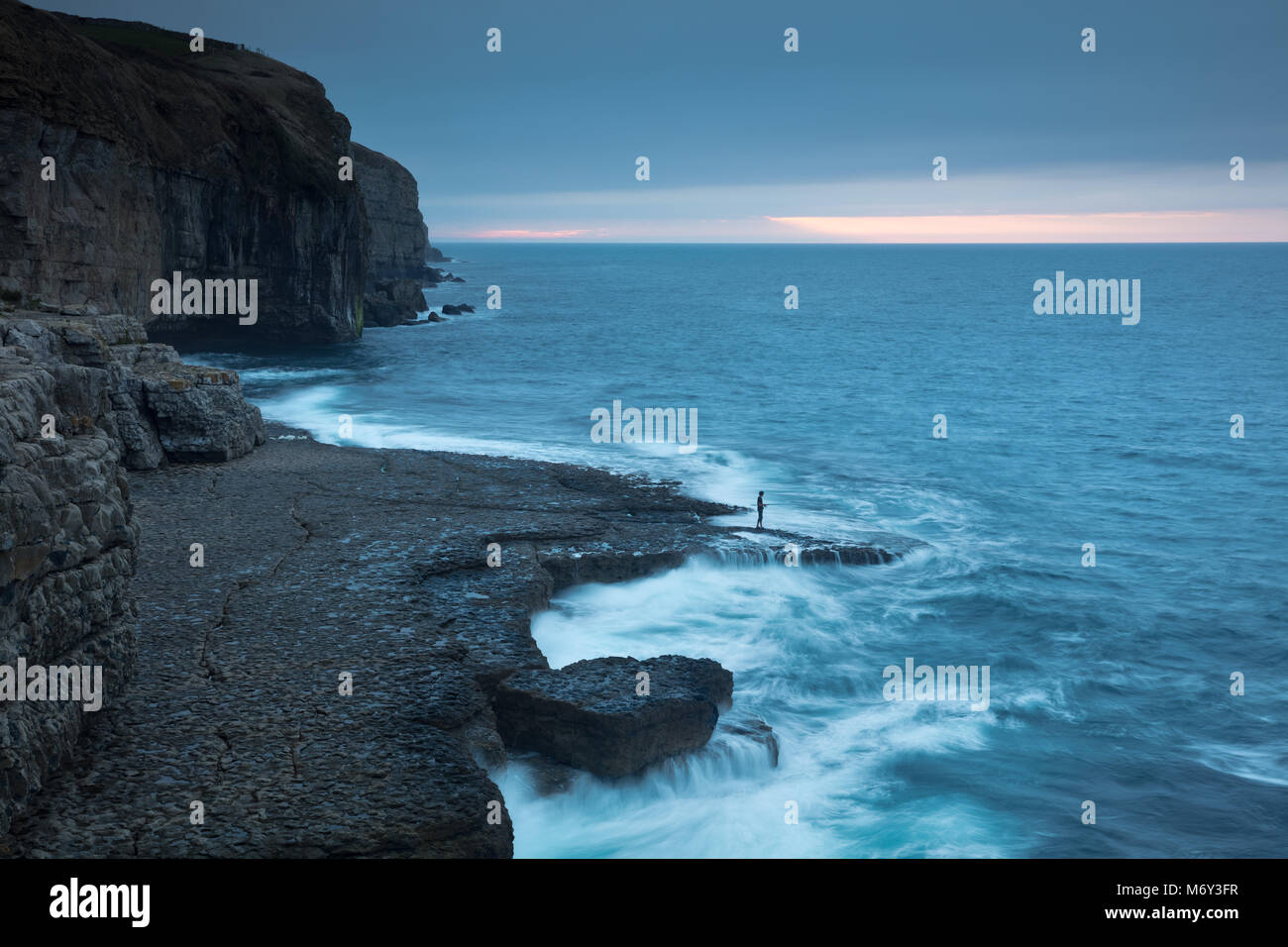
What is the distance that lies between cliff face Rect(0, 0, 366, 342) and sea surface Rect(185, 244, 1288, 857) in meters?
5.28

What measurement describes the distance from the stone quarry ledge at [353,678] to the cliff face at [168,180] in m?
13.5

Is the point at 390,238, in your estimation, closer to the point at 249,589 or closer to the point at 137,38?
the point at 137,38

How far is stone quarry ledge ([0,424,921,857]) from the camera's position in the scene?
1184cm

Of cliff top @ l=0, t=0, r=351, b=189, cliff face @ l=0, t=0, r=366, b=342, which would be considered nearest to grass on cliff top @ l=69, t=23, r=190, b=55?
cliff top @ l=0, t=0, r=351, b=189

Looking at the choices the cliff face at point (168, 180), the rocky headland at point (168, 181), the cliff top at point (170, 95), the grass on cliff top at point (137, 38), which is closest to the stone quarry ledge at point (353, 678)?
the cliff face at point (168, 180)

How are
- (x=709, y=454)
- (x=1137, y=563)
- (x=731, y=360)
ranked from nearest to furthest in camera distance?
(x=1137, y=563), (x=709, y=454), (x=731, y=360)

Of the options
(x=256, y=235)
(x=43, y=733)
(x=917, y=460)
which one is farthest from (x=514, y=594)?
(x=256, y=235)

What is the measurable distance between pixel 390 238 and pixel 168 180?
194 ft

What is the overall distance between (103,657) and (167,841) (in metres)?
3.43

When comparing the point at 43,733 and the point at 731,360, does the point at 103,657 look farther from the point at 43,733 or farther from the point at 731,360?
the point at 731,360

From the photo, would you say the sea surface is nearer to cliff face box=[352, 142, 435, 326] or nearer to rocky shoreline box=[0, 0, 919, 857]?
rocky shoreline box=[0, 0, 919, 857]

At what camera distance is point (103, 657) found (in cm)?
1352

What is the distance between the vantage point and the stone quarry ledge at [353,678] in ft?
38.9

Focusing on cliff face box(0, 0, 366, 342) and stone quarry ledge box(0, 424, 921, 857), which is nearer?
stone quarry ledge box(0, 424, 921, 857)
